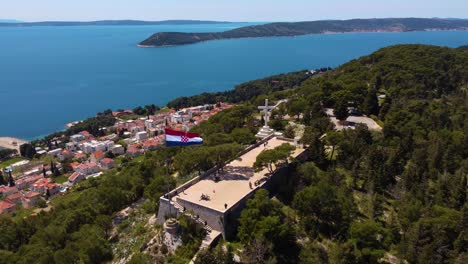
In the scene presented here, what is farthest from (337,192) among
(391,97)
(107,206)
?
(391,97)

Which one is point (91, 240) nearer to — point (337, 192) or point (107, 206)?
point (107, 206)

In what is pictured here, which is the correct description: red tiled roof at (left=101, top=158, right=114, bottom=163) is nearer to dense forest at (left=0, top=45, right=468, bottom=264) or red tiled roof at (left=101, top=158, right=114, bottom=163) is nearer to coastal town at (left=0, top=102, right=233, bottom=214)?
coastal town at (left=0, top=102, right=233, bottom=214)

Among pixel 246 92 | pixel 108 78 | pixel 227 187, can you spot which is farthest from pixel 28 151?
pixel 108 78

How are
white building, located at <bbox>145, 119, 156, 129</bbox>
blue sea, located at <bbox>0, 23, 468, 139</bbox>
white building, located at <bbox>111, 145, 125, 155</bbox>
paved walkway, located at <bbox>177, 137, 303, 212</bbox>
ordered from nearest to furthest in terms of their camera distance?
paved walkway, located at <bbox>177, 137, 303, 212</bbox> → white building, located at <bbox>111, 145, 125, 155</bbox> → white building, located at <bbox>145, 119, 156, 129</bbox> → blue sea, located at <bbox>0, 23, 468, 139</bbox>

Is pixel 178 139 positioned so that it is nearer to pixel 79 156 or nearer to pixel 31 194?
pixel 31 194

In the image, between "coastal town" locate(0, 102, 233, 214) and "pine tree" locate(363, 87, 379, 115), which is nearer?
"pine tree" locate(363, 87, 379, 115)

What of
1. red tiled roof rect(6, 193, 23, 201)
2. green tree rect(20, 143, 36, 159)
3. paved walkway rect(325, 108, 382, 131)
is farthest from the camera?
green tree rect(20, 143, 36, 159)

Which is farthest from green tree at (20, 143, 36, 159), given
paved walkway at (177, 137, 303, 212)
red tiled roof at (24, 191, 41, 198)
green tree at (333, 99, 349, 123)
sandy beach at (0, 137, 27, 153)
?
green tree at (333, 99, 349, 123)
